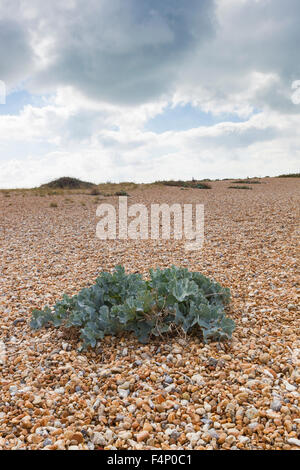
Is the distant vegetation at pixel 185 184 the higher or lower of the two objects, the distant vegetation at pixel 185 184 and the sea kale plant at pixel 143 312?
the higher

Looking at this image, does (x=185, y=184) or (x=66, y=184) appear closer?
(x=185, y=184)

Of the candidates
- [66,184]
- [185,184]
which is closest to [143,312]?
[185,184]

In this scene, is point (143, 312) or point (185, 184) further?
point (185, 184)

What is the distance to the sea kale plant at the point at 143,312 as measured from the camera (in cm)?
355

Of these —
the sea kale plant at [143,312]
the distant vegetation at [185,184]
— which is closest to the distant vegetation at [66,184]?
the distant vegetation at [185,184]

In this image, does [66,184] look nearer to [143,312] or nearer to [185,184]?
[185,184]

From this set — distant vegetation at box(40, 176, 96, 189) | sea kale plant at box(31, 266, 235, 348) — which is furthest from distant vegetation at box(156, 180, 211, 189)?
sea kale plant at box(31, 266, 235, 348)

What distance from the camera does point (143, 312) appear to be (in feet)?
11.7

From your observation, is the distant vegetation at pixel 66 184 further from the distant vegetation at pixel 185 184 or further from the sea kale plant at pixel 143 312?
the sea kale plant at pixel 143 312

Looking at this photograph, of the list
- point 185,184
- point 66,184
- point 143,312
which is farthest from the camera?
point 66,184

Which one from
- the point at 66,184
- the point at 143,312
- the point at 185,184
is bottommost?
the point at 143,312

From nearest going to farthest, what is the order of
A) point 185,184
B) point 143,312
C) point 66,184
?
point 143,312, point 185,184, point 66,184

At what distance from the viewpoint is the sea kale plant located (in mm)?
3549

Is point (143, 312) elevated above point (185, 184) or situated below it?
below
